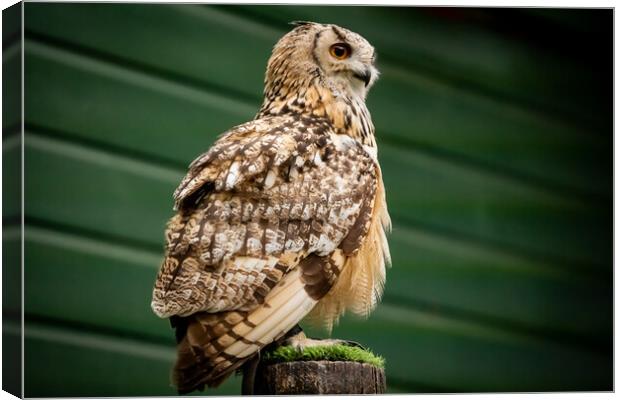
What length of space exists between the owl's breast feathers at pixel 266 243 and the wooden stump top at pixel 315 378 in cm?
12

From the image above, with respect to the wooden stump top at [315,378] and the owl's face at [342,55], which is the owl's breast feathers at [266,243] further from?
the owl's face at [342,55]

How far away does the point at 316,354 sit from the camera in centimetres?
394

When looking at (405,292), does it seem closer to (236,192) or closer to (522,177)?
(522,177)

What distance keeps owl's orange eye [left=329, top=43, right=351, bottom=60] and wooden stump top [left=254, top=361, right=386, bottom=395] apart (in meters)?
1.18

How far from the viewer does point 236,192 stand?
4.03 m

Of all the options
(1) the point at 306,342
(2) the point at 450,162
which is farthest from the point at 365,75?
(1) the point at 306,342

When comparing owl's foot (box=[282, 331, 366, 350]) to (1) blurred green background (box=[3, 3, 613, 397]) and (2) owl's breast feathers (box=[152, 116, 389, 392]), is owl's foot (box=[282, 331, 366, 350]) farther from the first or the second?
(1) blurred green background (box=[3, 3, 613, 397])

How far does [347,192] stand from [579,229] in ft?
Result: 4.53

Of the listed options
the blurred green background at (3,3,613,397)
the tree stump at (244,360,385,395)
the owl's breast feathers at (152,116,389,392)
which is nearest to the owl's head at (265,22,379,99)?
the owl's breast feathers at (152,116,389,392)

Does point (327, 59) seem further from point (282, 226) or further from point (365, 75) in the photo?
point (282, 226)

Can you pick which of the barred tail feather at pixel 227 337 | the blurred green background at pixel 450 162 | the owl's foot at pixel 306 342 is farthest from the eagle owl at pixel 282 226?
the blurred green background at pixel 450 162

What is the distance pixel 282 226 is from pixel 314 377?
1.78 ft

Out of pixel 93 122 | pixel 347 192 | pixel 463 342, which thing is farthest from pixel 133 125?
pixel 463 342

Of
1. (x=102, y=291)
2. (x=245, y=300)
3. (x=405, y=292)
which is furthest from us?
(x=405, y=292)
